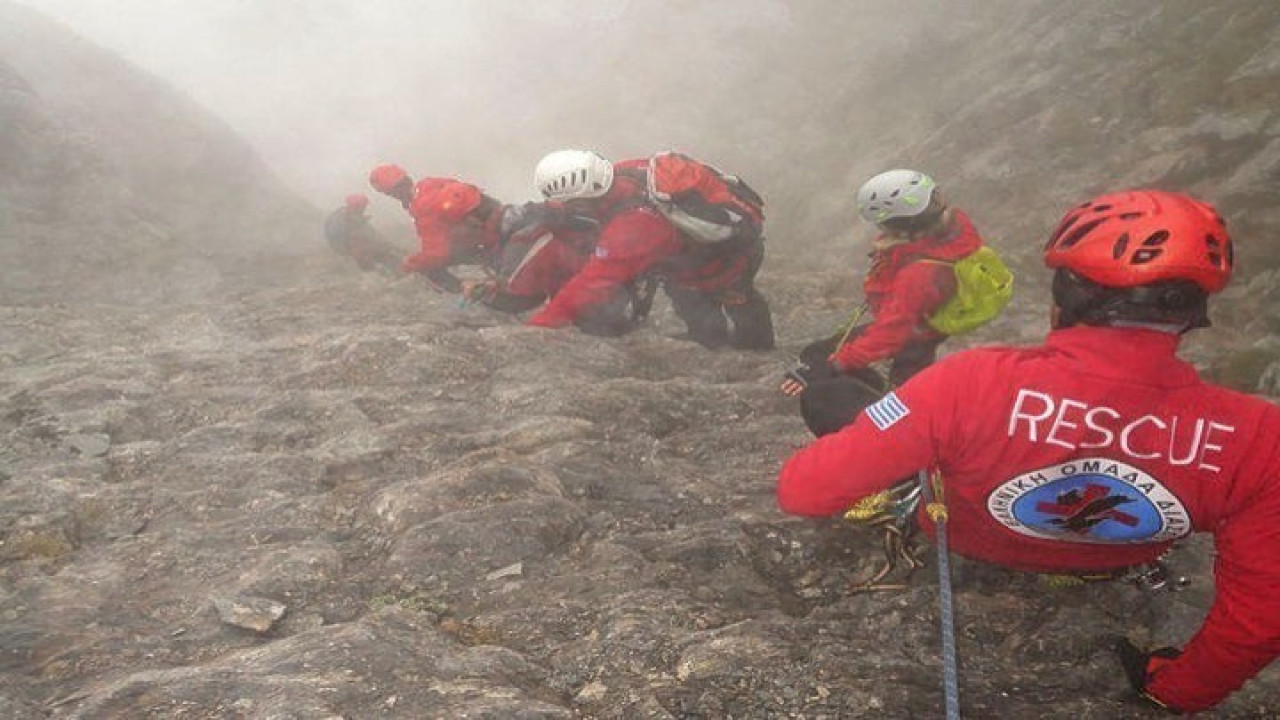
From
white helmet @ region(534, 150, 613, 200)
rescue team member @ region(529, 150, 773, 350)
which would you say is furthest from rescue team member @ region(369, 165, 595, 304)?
rescue team member @ region(529, 150, 773, 350)

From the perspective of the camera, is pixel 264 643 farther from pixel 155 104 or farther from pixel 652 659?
pixel 155 104

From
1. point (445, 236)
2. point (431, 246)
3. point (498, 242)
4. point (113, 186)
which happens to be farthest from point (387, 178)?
point (113, 186)

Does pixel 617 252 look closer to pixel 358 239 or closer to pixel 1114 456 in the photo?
pixel 1114 456

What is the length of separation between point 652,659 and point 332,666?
197 centimetres

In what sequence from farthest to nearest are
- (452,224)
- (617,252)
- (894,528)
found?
(452,224) < (617,252) < (894,528)

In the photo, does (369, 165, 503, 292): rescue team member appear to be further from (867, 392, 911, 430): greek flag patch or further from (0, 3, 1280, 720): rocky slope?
(867, 392, 911, 430): greek flag patch

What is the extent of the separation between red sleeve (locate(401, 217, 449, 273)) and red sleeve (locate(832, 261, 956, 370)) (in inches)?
301

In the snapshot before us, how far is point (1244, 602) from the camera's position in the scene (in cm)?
416

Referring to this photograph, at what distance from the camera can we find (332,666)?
16.8 feet

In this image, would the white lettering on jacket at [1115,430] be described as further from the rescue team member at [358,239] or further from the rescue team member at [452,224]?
the rescue team member at [358,239]

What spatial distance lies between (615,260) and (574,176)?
4.63 ft

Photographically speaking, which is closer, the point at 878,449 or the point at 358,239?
the point at 878,449

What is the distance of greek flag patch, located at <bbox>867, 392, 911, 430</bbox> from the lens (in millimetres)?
4484

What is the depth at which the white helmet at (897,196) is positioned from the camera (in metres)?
8.85
